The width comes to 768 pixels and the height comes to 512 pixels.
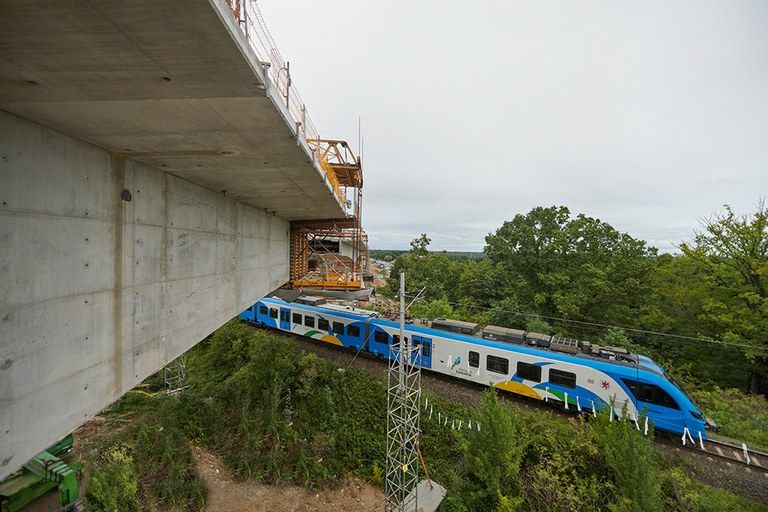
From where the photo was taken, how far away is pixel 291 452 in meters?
11.3

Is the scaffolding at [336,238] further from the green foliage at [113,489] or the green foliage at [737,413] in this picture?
the green foliage at [737,413]

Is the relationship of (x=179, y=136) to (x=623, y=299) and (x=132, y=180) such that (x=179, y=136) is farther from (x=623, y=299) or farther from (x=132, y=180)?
(x=623, y=299)

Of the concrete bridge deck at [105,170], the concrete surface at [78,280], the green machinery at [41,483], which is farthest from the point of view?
the green machinery at [41,483]

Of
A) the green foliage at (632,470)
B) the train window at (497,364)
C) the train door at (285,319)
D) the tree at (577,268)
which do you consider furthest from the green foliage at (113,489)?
the tree at (577,268)

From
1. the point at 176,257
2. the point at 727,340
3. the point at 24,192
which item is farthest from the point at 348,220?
the point at 727,340

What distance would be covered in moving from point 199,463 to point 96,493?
2831 mm

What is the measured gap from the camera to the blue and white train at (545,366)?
32.9 ft

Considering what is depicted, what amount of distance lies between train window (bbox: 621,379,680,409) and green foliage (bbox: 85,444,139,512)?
16.1 meters

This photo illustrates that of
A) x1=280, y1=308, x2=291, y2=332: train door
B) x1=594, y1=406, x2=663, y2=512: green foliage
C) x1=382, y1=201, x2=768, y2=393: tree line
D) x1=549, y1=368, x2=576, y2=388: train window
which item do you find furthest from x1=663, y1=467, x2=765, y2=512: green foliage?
x1=280, y1=308, x2=291, y2=332: train door

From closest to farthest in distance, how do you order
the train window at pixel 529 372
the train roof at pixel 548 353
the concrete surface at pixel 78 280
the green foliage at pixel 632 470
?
1. the concrete surface at pixel 78 280
2. the green foliage at pixel 632 470
3. the train roof at pixel 548 353
4. the train window at pixel 529 372

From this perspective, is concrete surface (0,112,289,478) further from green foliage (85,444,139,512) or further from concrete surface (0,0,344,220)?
green foliage (85,444,139,512)

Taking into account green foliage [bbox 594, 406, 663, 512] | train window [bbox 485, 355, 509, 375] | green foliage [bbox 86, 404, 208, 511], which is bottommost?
green foliage [bbox 86, 404, 208, 511]

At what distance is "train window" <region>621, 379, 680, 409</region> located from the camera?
9945mm

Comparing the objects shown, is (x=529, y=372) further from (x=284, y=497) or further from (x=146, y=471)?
(x=146, y=471)
